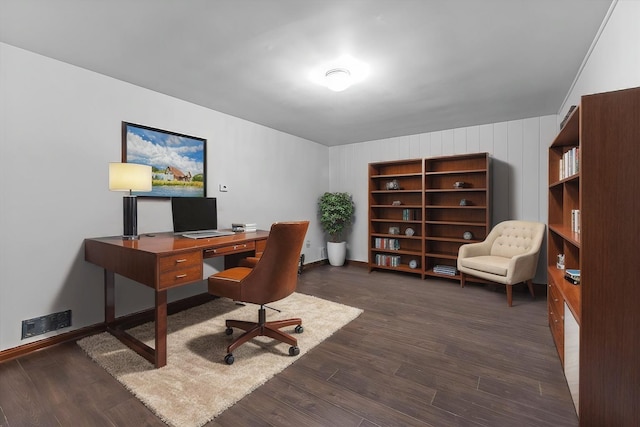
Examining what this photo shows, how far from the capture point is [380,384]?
1.79 m

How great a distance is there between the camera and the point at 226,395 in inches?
65.9

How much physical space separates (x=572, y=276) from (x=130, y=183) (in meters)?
3.41

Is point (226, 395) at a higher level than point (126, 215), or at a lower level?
lower

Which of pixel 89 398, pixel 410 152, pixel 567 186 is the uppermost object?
pixel 410 152

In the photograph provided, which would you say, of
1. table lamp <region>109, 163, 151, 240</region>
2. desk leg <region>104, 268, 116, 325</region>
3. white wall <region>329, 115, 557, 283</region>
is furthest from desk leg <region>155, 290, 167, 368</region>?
white wall <region>329, 115, 557, 283</region>

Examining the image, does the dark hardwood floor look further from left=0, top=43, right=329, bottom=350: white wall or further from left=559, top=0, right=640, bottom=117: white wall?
left=559, top=0, right=640, bottom=117: white wall

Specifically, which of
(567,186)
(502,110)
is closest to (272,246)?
(567,186)

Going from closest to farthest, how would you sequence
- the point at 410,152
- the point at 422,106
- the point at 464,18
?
the point at 464,18 → the point at 422,106 → the point at 410,152

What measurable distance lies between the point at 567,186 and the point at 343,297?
94.9 inches

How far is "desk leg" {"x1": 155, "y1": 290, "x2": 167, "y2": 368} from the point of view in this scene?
1.94m

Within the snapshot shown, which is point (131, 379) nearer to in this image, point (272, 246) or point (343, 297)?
point (272, 246)

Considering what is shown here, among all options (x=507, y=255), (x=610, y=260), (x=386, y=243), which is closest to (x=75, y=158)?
(x=610, y=260)

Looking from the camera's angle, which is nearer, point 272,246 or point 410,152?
point 272,246

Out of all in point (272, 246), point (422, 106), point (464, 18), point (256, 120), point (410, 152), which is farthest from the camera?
point (410, 152)
